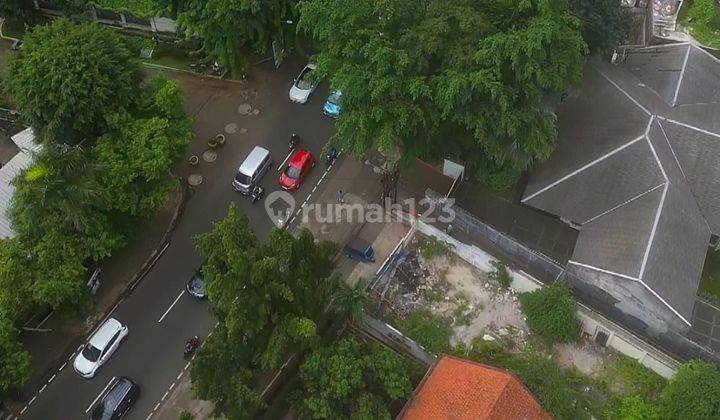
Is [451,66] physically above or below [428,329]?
above

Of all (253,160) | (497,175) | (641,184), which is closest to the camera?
(641,184)

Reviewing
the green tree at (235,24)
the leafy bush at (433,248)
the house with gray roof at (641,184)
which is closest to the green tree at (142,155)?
the green tree at (235,24)

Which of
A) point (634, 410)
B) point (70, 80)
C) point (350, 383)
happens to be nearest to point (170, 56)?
point (70, 80)

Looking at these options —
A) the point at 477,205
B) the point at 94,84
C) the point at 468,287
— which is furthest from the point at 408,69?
the point at 94,84

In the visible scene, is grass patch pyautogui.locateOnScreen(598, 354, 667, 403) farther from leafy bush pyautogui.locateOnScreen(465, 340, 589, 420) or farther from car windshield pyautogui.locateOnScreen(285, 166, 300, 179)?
car windshield pyautogui.locateOnScreen(285, 166, 300, 179)

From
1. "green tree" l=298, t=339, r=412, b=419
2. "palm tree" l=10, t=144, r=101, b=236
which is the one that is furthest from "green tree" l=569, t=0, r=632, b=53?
"palm tree" l=10, t=144, r=101, b=236

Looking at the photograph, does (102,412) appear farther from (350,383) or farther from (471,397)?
(471,397)

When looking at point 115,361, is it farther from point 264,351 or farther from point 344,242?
point 344,242
